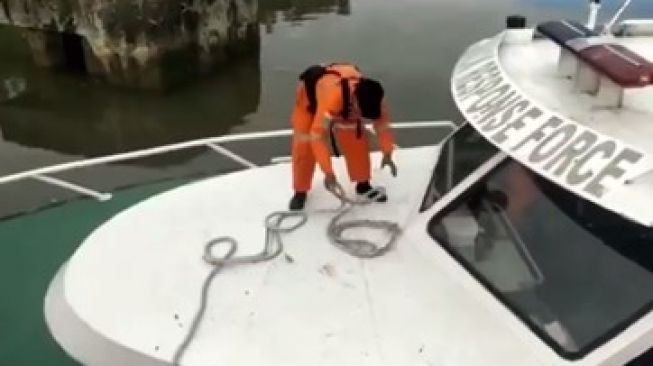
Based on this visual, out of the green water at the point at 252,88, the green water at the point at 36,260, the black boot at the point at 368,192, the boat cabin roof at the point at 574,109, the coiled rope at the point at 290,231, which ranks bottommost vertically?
the green water at the point at 252,88

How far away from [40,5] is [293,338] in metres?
11.9

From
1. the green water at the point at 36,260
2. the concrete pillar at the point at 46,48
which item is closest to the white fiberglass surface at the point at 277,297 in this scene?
the green water at the point at 36,260

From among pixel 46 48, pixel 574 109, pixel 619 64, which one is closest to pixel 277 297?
pixel 574 109

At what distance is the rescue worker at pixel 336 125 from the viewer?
4.32 meters

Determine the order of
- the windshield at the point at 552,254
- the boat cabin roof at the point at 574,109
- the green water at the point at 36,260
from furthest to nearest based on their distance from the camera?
the green water at the point at 36,260
the windshield at the point at 552,254
the boat cabin roof at the point at 574,109

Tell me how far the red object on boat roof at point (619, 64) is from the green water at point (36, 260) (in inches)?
105

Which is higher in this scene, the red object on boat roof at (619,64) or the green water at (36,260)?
the red object on boat roof at (619,64)

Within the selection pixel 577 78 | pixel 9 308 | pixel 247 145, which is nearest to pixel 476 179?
pixel 577 78

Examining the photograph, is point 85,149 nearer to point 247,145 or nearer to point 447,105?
point 247,145

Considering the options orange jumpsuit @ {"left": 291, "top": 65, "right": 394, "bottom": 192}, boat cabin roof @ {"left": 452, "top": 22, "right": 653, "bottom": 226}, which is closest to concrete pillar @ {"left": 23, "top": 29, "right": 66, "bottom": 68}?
orange jumpsuit @ {"left": 291, "top": 65, "right": 394, "bottom": 192}

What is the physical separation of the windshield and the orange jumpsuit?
2.08 feet

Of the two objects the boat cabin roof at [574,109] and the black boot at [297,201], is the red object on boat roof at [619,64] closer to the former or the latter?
the boat cabin roof at [574,109]

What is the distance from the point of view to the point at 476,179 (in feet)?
13.1

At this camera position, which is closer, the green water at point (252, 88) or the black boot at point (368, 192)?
the black boot at point (368, 192)
